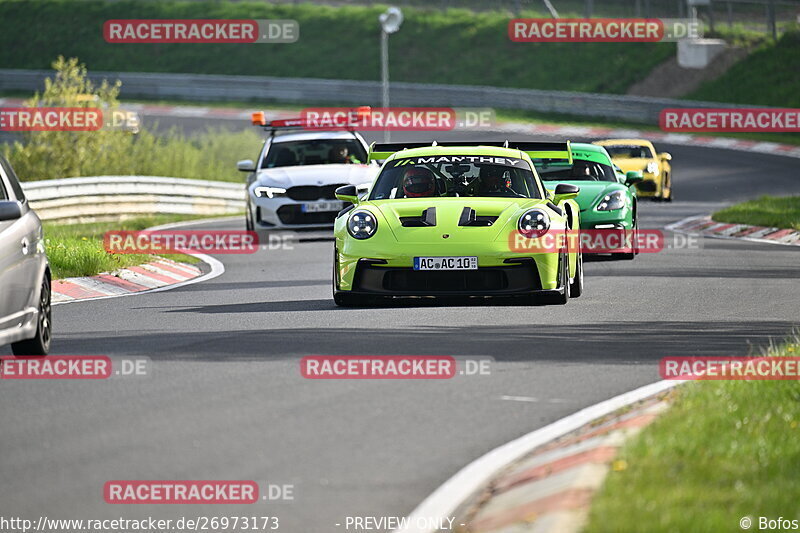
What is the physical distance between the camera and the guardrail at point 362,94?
165ft

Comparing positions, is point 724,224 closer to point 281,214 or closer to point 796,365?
point 281,214

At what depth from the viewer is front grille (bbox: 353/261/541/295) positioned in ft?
43.4

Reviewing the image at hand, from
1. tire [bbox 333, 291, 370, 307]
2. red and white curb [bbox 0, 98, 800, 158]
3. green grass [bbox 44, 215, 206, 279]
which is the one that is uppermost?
red and white curb [bbox 0, 98, 800, 158]

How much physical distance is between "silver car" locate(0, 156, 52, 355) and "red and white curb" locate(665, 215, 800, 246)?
582 inches

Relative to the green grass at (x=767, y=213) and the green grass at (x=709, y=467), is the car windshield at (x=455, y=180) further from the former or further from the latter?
the green grass at (x=767, y=213)

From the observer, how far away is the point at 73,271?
17.8m

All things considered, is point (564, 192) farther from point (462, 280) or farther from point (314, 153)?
point (314, 153)

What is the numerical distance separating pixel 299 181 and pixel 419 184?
835 cm

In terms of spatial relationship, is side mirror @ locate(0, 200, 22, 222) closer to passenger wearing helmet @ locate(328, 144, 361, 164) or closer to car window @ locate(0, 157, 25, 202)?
car window @ locate(0, 157, 25, 202)

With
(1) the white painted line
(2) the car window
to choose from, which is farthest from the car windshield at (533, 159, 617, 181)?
(1) the white painted line

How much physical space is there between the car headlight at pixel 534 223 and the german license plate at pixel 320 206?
9.08 m

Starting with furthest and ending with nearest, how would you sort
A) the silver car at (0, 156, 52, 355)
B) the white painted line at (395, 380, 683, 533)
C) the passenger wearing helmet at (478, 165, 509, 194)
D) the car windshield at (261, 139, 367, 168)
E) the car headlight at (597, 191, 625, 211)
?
the car windshield at (261, 139, 367, 168) < the car headlight at (597, 191, 625, 211) < the passenger wearing helmet at (478, 165, 509, 194) < the silver car at (0, 156, 52, 355) < the white painted line at (395, 380, 683, 533)

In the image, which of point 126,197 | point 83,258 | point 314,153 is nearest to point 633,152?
point 126,197

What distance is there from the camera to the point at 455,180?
48.5ft
